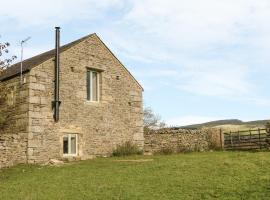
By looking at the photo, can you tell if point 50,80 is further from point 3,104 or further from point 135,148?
point 135,148

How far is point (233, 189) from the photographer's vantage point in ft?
42.7

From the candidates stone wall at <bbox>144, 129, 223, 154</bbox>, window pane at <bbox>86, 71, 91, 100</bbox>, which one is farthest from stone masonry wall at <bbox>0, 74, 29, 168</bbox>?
stone wall at <bbox>144, 129, 223, 154</bbox>

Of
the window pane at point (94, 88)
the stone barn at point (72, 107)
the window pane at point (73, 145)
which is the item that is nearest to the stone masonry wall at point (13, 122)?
the stone barn at point (72, 107)

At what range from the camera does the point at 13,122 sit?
76.7ft

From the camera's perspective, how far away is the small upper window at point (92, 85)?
25844 millimetres

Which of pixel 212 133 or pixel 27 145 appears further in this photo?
pixel 212 133

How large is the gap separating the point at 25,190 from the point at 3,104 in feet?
32.5

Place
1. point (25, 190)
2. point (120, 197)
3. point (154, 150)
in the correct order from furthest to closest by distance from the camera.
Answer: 1. point (154, 150)
2. point (25, 190)
3. point (120, 197)

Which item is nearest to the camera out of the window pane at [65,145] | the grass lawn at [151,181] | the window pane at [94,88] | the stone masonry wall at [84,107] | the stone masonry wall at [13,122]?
the grass lawn at [151,181]

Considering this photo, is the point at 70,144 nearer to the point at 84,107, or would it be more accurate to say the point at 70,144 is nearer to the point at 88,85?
the point at 84,107

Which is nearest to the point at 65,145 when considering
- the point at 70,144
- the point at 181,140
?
the point at 70,144

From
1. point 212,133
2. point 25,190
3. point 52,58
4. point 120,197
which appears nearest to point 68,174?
point 25,190

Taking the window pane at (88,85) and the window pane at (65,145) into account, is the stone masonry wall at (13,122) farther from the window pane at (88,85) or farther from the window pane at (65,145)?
the window pane at (88,85)

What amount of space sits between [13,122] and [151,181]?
11153 mm
